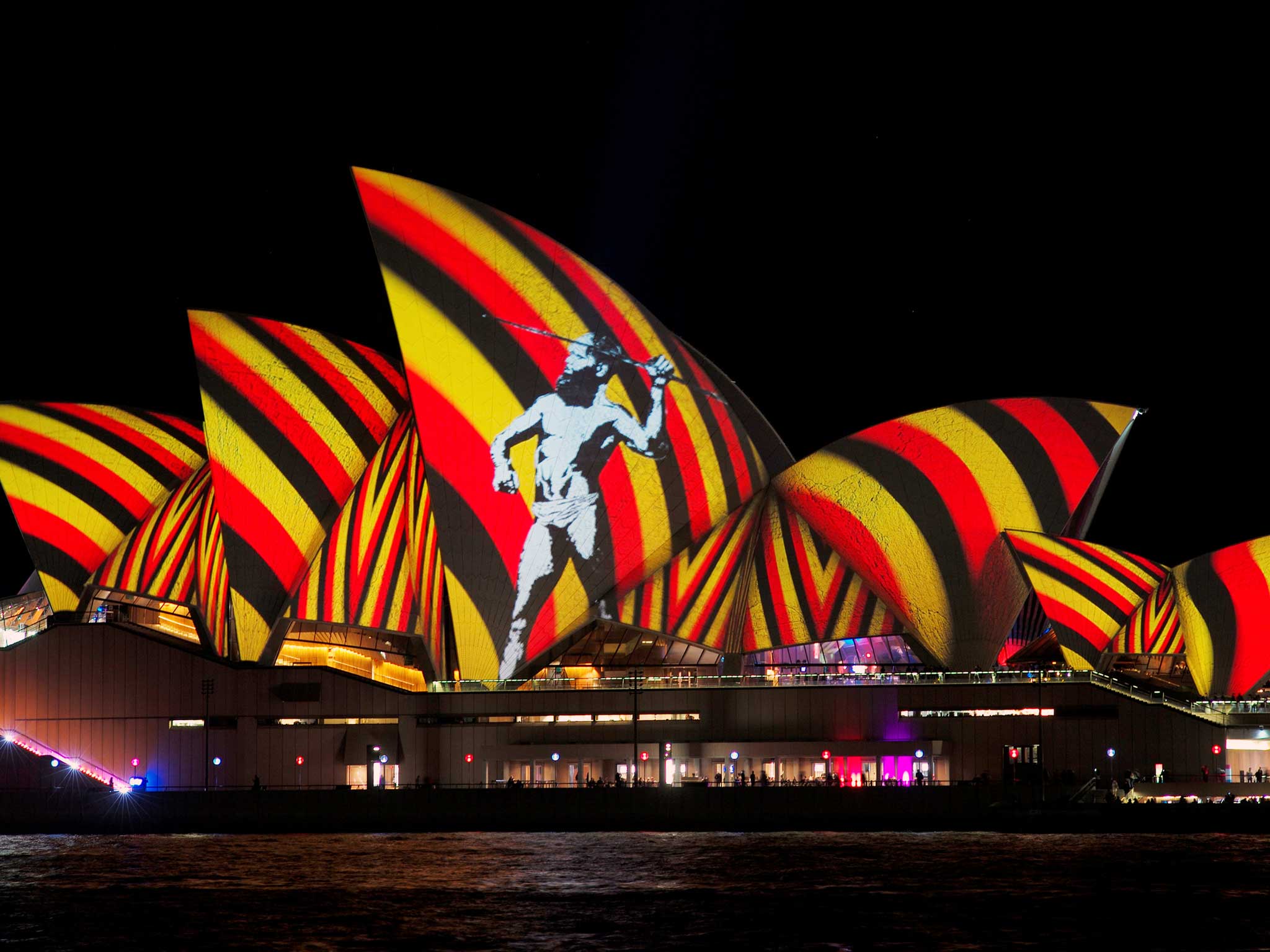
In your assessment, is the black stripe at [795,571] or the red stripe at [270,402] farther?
the black stripe at [795,571]

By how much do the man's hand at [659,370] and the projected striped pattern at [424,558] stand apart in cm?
956

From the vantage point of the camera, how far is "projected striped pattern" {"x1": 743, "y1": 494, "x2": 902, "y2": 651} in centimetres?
6794

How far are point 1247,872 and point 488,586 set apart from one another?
32.4m

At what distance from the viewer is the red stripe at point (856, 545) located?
220 ft

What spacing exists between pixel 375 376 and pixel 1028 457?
85.5 feet

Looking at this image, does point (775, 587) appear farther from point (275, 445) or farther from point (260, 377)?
point (260, 377)

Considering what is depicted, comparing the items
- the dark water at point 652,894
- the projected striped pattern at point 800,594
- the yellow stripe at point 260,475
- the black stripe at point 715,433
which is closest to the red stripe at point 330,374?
the yellow stripe at point 260,475

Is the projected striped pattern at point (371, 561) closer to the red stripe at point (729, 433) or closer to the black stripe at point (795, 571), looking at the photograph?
the red stripe at point (729, 433)

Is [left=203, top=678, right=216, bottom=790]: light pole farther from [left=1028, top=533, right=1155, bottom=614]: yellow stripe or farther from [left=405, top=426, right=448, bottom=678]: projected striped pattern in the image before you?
[left=1028, top=533, right=1155, bottom=614]: yellow stripe

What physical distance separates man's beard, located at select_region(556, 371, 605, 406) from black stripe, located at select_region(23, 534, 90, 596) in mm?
23084

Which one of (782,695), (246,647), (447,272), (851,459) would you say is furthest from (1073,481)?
(246,647)

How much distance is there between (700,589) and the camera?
228 ft

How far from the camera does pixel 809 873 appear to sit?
42625 mm

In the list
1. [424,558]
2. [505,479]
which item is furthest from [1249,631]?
[424,558]
